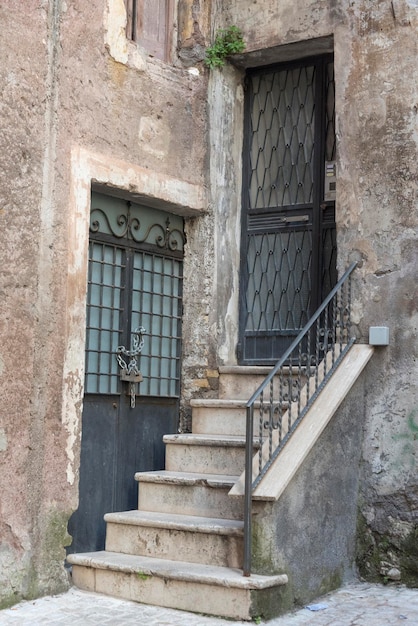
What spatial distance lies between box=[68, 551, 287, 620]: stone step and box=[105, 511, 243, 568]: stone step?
0.08m

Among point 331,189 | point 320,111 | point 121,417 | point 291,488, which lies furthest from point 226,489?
point 320,111

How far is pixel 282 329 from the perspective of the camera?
8172 millimetres

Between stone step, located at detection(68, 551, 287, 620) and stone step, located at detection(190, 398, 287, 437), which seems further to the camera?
stone step, located at detection(190, 398, 287, 437)

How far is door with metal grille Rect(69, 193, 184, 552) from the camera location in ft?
23.0

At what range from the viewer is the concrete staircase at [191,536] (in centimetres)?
575

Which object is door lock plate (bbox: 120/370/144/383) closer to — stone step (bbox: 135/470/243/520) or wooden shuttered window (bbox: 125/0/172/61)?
stone step (bbox: 135/470/243/520)

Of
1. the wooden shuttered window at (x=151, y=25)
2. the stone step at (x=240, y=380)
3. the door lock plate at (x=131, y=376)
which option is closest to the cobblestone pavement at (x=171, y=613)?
the door lock plate at (x=131, y=376)

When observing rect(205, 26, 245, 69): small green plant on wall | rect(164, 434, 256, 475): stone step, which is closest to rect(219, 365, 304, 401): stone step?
rect(164, 434, 256, 475): stone step

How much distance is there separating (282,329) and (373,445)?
160 cm

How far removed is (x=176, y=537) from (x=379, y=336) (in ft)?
7.11

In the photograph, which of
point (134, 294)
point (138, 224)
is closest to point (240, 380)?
point (134, 294)

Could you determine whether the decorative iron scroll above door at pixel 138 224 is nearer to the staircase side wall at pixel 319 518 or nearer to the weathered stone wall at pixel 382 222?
the weathered stone wall at pixel 382 222

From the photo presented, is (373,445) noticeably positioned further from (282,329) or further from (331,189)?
(331,189)

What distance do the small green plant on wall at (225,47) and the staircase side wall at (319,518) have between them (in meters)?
3.15
